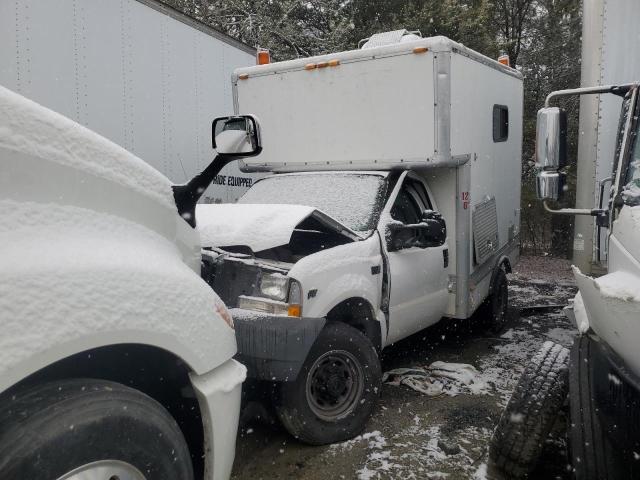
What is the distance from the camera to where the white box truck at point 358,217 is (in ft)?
11.8

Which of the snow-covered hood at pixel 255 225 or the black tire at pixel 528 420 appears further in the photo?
the snow-covered hood at pixel 255 225

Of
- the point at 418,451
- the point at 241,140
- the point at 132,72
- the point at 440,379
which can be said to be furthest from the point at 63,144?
the point at 132,72

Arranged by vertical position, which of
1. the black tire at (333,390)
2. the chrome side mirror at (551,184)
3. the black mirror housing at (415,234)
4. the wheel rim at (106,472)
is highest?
the chrome side mirror at (551,184)

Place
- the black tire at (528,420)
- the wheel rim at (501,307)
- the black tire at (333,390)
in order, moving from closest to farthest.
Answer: the black tire at (528,420), the black tire at (333,390), the wheel rim at (501,307)

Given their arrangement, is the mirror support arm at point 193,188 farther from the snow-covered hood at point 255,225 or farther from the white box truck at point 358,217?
the snow-covered hood at point 255,225

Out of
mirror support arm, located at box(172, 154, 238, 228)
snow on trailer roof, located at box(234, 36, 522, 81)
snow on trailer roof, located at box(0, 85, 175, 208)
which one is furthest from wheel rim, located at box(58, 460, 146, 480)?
snow on trailer roof, located at box(234, 36, 522, 81)

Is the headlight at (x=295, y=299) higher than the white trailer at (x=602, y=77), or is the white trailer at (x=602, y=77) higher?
the white trailer at (x=602, y=77)

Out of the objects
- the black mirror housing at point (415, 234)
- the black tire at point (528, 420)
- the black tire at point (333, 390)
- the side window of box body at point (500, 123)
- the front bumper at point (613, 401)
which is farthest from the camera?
the side window of box body at point (500, 123)

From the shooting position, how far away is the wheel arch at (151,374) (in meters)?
1.87

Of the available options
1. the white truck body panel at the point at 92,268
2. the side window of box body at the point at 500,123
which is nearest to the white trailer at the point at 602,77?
the side window of box body at the point at 500,123

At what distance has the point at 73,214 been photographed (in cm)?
183

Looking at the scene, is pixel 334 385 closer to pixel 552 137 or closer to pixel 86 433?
pixel 552 137

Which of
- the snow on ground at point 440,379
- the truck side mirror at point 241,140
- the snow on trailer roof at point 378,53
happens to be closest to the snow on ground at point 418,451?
the snow on ground at point 440,379

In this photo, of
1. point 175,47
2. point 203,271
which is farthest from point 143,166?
point 175,47
